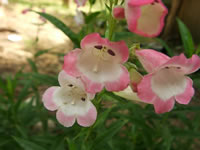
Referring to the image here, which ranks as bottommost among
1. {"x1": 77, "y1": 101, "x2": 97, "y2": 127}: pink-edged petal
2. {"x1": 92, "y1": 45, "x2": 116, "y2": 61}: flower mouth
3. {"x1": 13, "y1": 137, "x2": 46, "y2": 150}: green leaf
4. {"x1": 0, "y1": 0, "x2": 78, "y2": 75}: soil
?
{"x1": 0, "y1": 0, "x2": 78, "y2": 75}: soil

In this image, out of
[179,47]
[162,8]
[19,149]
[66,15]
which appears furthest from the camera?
[66,15]

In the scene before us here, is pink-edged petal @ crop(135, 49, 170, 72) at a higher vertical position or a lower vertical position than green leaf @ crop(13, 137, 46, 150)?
higher

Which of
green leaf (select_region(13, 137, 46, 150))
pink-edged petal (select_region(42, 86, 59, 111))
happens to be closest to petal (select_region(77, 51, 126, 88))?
pink-edged petal (select_region(42, 86, 59, 111))

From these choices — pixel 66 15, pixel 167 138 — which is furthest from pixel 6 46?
pixel 167 138

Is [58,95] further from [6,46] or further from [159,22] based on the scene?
[6,46]

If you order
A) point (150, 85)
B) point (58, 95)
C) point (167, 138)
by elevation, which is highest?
point (150, 85)

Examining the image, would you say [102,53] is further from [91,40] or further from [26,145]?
[26,145]

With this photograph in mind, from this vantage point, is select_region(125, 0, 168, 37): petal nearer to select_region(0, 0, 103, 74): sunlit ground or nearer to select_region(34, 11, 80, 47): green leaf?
select_region(34, 11, 80, 47): green leaf
